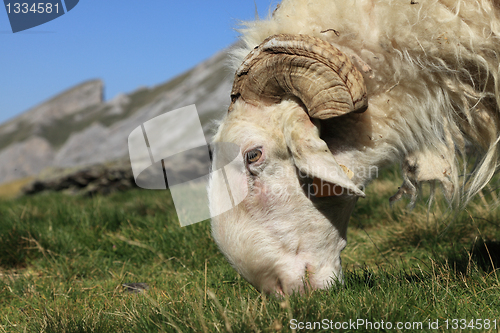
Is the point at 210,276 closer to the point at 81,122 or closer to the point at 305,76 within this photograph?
the point at 305,76

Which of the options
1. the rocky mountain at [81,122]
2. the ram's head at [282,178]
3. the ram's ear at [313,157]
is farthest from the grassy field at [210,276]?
the rocky mountain at [81,122]

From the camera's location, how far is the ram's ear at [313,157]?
2434 millimetres

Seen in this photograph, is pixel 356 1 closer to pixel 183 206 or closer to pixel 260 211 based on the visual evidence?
pixel 260 211

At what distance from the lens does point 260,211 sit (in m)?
2.72

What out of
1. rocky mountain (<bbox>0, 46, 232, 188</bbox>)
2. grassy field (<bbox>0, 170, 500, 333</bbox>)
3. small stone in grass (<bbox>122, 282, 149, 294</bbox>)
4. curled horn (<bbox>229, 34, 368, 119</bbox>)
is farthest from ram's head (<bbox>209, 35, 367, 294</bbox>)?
rocky mountain (<bbox>0, 46, 232, 188</bbox>)

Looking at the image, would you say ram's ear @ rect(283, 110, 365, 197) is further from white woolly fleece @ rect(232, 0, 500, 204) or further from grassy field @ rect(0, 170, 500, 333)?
grassy field @ rect(0, 170, 500, 333)

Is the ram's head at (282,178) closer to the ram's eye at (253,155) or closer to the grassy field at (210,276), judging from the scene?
the ram's eye at (253,155)

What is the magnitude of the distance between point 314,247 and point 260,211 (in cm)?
42

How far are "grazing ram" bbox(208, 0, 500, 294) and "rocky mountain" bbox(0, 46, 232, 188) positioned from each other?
1552cm

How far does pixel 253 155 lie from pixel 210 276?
51.8 inches

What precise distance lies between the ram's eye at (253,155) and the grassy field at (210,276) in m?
0.79

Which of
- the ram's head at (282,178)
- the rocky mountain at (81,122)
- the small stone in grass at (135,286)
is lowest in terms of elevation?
the rocky mountain at (81,122)

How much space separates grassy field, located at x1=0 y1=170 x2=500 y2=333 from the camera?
6.92 ft


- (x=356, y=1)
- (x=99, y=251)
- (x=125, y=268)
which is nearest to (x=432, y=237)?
(x=356, y=1)
